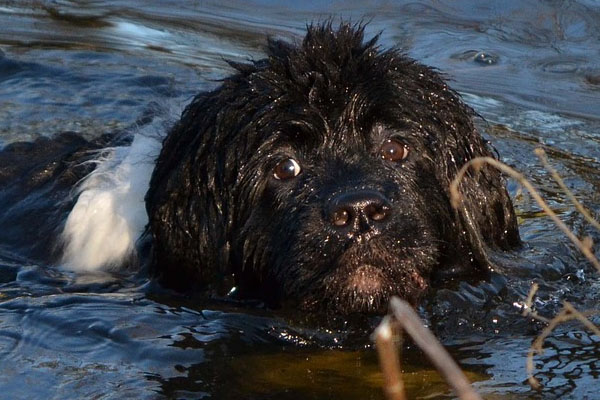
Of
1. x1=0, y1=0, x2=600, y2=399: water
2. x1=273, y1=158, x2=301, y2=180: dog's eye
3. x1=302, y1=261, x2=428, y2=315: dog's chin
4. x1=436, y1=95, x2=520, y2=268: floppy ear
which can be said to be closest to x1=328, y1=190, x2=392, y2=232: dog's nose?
x1=302, y1=261, x2=428, y2=315: dog's chin

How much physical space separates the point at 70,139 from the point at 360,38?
7.85 feet

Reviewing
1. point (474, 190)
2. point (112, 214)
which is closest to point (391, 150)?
point (474, 190)

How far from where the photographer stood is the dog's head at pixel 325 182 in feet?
13.6

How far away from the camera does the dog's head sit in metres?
4.15

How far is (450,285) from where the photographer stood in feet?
15.6

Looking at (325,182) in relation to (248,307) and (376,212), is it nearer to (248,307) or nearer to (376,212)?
(376,212)

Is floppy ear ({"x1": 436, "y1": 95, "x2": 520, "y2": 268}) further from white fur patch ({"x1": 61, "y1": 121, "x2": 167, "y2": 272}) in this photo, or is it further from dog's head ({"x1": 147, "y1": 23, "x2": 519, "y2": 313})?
white fur patch ({"x1": 61, "y1": 121, "x2": 167, "y2": 272})

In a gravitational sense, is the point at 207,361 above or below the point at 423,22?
below

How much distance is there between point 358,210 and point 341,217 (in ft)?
0.22

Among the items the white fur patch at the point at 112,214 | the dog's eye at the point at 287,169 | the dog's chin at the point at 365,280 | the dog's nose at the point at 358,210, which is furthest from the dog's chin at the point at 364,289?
the white fur patch at the point at 112,214

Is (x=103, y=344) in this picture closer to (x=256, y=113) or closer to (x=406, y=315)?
(x=256, y=113)

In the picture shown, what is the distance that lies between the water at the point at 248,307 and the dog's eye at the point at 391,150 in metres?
0.58

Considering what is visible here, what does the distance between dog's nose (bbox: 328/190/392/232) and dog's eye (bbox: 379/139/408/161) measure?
17.8 inches

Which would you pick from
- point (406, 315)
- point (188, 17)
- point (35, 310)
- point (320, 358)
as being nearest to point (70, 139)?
point (35, 310)
